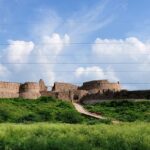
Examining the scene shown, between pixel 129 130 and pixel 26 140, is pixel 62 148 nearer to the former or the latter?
pixel 26 140

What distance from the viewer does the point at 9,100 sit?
44.5 meters

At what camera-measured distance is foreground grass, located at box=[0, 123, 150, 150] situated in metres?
15.1

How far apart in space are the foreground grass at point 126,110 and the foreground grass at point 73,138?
13165 millimetres

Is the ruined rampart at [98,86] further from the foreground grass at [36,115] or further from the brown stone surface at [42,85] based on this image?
the foreground grass at [36,115]

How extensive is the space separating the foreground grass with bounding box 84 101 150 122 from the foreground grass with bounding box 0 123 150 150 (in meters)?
13.2

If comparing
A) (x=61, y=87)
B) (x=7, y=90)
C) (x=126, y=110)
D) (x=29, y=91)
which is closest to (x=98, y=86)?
(x=61, y=87)

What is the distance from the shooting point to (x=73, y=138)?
16.5 meters

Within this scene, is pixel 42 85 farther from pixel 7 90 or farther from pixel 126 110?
pixel 126 110

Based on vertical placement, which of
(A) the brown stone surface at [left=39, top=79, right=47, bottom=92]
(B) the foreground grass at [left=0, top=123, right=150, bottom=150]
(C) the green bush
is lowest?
(B) the foreground grass at [left=0, top=123, right=150, bottom=150]

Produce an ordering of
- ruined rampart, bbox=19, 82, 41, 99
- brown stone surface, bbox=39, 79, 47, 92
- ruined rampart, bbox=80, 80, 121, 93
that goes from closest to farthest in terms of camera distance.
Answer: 1. ruined rampart, bbox=19, 82, 41, 99
2. brown stone surface, bbox=39, 79, 47, 92
3. ruined rampart, bbox=80, 80, 121, 93

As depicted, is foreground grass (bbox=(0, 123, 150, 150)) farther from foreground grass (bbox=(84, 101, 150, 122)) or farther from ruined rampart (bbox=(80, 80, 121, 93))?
ruined rampart (bbox=(80, 80, 121, 93))

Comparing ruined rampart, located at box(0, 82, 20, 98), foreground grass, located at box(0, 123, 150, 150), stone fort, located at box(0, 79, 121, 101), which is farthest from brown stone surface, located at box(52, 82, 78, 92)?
foreground grass, located at box(0, 123, 150, 150)

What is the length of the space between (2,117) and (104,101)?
54.0ft

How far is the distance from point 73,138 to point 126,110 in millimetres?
23372
